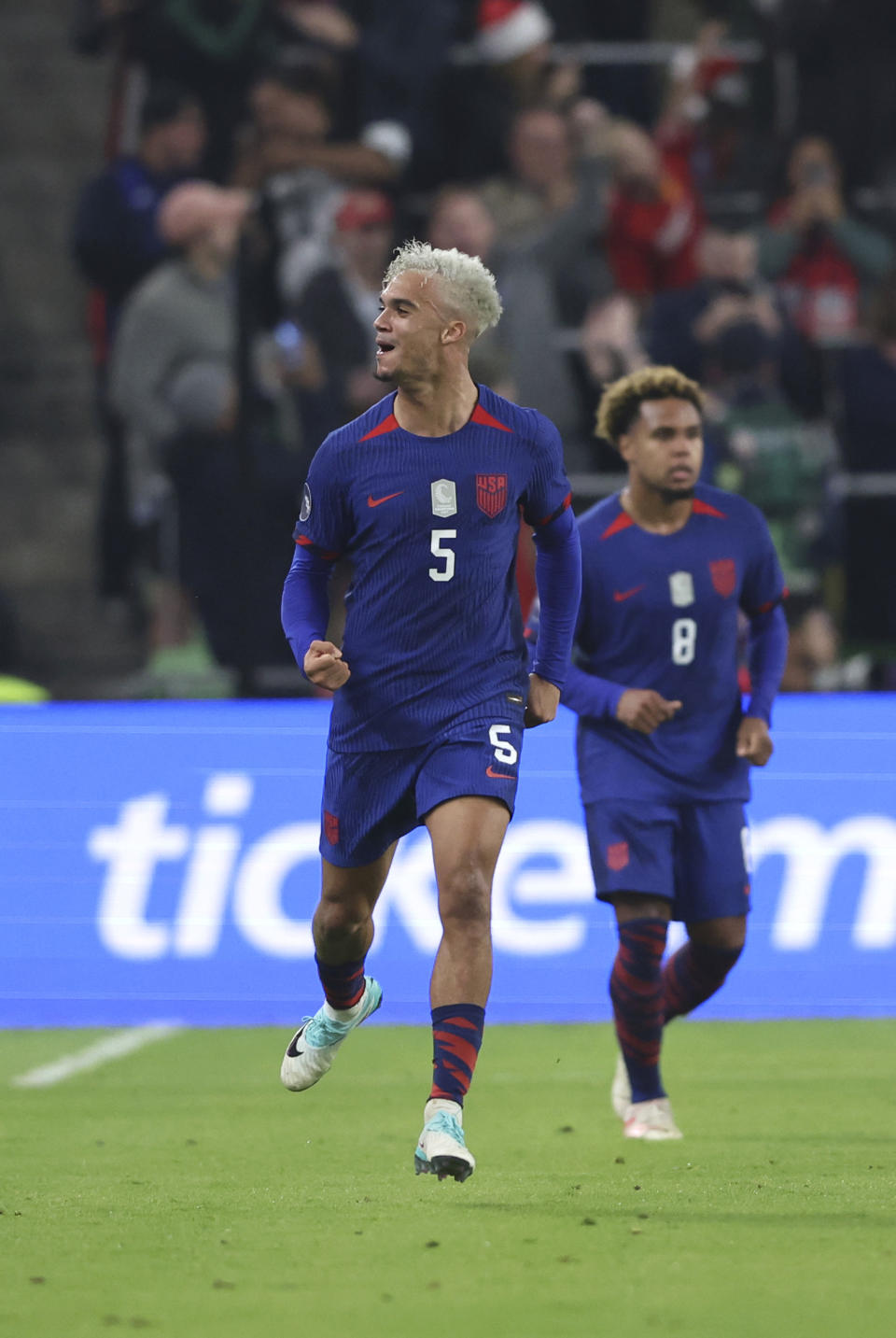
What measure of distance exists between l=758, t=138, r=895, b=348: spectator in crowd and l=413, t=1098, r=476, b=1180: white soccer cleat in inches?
315

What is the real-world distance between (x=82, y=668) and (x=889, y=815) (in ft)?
17.0

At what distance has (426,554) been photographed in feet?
18.2

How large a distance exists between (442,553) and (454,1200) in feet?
5.14

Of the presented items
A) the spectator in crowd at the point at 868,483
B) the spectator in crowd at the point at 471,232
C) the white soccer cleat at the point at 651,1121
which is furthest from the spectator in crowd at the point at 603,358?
the white soccer cleat at the point at 651,1121

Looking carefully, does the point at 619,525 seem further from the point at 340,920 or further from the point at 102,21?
the point at 102,21

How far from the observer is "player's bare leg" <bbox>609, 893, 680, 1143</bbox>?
264 inches

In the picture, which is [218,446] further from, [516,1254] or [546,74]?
[516,1254]

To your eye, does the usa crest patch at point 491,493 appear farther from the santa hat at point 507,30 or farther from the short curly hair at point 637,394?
the santa hat at point 507,30

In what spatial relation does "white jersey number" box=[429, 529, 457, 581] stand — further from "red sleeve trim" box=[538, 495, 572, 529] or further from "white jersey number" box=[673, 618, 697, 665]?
"white jersey number" box=[673, 618, 697, 665]

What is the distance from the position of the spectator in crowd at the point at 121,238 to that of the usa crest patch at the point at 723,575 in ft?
16.9

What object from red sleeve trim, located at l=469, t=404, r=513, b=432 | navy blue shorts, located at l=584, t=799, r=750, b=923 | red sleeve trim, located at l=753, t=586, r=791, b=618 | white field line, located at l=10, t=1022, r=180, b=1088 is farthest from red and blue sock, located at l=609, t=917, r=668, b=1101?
white field line, located at l=10, t=1022, r=180, b=1088

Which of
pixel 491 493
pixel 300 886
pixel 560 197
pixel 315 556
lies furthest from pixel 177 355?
pixel 491 493

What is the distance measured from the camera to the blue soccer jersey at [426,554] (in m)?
5.54

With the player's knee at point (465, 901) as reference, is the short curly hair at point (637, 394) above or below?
above
